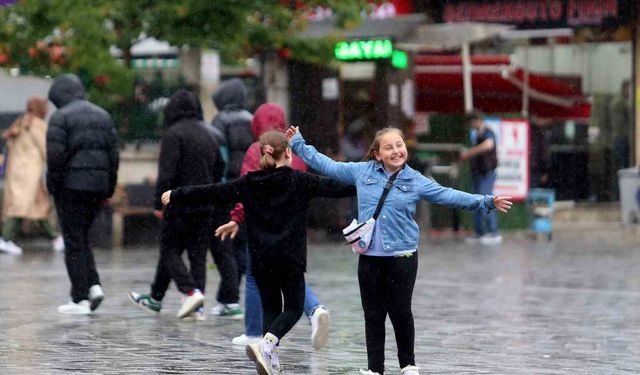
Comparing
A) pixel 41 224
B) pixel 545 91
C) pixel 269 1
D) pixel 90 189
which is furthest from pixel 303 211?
pixel 545 91

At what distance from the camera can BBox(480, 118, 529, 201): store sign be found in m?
24.4

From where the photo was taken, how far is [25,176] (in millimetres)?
19953

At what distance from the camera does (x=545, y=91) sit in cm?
2714

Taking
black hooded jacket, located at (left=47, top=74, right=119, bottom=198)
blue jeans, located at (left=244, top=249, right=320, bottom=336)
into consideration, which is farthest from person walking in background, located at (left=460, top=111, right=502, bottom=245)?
blue jeans, located at (left=244, top=249, right=320, bottom=336)

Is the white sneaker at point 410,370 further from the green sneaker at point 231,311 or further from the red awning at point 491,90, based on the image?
the red awning at point 491,90

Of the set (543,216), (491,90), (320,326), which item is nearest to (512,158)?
(543,216)

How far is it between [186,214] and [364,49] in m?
12.3

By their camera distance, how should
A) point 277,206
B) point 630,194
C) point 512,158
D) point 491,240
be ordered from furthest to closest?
1. point 630,194
2. point 512,158
3. point 491,240
4. point 277,206

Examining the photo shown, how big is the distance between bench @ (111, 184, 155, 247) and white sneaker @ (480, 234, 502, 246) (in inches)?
176

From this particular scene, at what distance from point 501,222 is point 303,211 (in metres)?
15.6

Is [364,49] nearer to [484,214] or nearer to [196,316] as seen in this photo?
[484,214]

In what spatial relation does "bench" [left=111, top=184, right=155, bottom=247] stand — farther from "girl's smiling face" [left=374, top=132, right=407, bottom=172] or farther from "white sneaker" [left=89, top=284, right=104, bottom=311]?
"girl's smiling face" [left=374, top=132, right=407, bottom=172]

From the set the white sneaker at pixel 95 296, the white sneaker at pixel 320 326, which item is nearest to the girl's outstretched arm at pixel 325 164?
the white sneaker at pixel 320 326

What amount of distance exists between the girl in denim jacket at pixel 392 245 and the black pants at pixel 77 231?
13.2 feet
